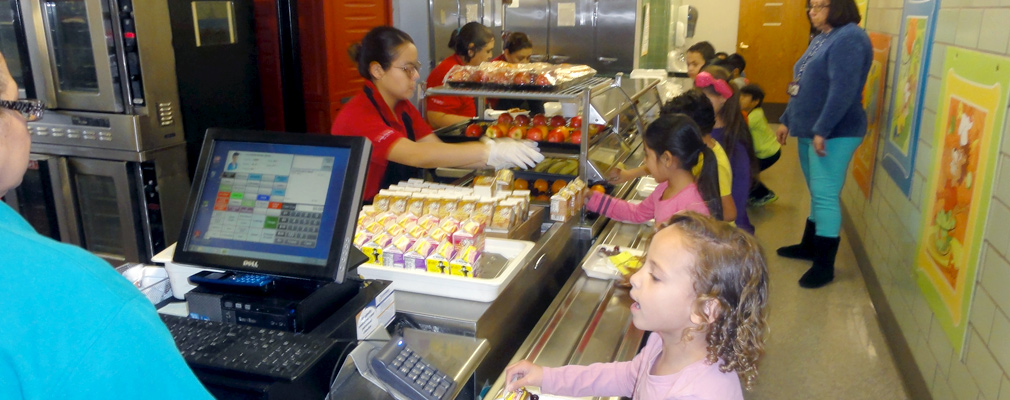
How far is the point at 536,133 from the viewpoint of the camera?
286cm

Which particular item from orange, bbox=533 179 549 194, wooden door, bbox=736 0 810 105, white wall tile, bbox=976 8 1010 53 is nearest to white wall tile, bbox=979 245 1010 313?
white wall tile, bbox=976 8 1010 53

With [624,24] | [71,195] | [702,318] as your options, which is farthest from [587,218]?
[624,24]

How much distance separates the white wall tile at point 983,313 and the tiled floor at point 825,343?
82 cm

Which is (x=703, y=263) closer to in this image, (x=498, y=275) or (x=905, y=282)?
(x=498, y=275)

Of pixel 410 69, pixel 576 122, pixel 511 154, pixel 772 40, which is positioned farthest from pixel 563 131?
pixel 772 40

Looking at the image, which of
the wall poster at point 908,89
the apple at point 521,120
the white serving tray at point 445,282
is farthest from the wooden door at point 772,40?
the white serving tray at point 445,282

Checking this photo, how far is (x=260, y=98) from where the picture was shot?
3916 mm

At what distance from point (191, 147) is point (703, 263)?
2908 millimetres

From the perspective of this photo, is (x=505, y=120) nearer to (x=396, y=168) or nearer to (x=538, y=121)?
(x=538, y=121)

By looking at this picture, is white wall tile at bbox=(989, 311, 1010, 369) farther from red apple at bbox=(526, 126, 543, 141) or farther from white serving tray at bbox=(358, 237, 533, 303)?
red apple at bbox=(526, 126, 543, 141)

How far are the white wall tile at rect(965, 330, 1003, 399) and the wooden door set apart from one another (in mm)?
7723

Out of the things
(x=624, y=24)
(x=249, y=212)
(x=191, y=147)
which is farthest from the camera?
(x=624, y=24)

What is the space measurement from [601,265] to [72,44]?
2710mm

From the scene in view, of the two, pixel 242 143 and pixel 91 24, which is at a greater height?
pixel 91 24
